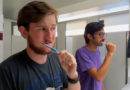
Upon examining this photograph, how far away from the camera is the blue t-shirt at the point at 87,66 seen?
3.46 ft

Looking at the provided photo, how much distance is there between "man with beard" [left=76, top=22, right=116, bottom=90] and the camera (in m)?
1.03

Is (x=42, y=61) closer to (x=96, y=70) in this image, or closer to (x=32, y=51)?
(x=32, y=51)

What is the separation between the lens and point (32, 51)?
67 cm

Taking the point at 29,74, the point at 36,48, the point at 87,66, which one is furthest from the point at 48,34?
the point at 87,66

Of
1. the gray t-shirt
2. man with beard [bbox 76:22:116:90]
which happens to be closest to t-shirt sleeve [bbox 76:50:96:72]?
man with beard [bbox 76:22:116:90]

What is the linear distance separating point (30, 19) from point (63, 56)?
0.24m

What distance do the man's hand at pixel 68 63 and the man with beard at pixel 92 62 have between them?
36 cm

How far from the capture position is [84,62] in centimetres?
108

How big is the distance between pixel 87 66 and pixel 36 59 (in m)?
0.51

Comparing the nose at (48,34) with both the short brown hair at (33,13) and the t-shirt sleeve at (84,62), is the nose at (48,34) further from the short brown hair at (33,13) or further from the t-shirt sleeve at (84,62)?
the t-shirt sleeve at (84,62)

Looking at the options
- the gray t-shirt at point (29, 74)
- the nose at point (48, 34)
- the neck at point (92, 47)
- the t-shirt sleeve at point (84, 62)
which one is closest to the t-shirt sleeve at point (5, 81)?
the gray t-shirt at point (29, 74)

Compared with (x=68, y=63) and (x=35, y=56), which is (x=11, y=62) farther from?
(x=68, y=63)

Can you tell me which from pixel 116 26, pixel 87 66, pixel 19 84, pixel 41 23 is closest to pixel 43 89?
pixel 19 84

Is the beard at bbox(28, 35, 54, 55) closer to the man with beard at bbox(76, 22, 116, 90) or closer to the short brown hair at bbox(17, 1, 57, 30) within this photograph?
the short brown hair at bbox(17, 1, 57, 30)
